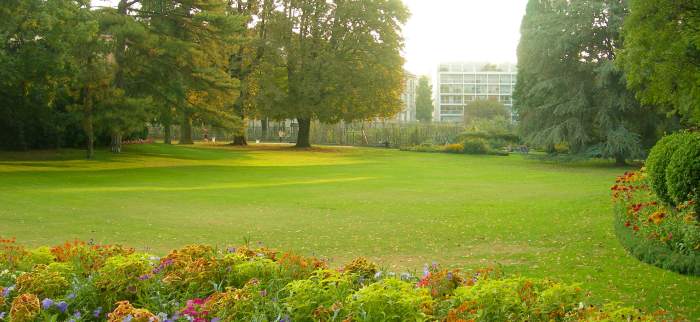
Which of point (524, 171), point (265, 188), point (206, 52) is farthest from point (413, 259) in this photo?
point (206, 52)

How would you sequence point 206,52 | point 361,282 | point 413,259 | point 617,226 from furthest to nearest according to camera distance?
1. point 206,52
2. point 617,226
3. point 413,259
4. point 361,282

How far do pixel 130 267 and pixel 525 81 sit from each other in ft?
98.2

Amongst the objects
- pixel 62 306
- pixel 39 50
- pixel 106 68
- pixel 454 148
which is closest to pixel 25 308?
pixel 62 306

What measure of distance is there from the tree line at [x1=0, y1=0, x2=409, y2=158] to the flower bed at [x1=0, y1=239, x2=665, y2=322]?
17.5m

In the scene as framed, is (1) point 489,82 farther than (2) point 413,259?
Yes

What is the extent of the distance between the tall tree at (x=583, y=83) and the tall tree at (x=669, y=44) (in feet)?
40.7

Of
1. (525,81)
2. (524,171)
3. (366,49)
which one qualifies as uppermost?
(366,49)

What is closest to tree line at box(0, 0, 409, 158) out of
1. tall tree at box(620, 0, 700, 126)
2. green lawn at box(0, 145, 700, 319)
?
green lawn at box(0, 145, 700, 319)

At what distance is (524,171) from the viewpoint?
82.3ft

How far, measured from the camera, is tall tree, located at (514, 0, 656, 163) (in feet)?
90.9

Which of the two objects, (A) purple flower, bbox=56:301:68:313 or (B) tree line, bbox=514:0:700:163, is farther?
(B) tree line, bbox=514:0:700:163

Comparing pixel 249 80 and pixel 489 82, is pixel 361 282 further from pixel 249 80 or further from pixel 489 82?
pixel 489 82

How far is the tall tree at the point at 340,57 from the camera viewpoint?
3672 centimetres

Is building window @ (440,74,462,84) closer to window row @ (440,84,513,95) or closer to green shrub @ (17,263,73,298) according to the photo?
window row @ (440,84,513,95)
